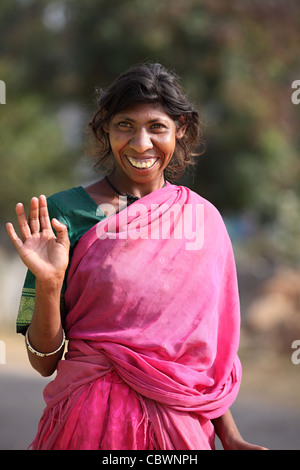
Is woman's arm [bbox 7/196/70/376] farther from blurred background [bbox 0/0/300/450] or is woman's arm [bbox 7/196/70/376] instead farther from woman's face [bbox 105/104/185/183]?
blurred background [bbox 0/0/300/450]

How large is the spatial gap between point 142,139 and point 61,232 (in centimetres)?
44

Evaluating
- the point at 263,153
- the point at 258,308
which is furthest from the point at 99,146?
the point at 263,153

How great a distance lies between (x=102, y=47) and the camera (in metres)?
13.9

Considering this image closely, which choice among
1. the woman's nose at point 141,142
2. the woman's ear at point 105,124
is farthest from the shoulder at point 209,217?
the woman's ear at point 105,124

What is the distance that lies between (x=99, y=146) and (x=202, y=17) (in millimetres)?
12326

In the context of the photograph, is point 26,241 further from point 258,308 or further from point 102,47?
point 102,47

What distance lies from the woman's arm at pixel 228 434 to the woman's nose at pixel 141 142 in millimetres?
975

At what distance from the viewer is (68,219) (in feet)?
7.36

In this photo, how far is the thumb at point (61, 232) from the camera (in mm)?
2104

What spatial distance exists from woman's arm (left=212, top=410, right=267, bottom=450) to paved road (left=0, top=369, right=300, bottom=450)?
127 inches

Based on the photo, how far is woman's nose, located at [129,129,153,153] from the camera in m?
2.23

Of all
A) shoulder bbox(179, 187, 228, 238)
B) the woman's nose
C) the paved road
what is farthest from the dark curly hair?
the paved road

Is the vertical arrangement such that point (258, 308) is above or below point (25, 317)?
below

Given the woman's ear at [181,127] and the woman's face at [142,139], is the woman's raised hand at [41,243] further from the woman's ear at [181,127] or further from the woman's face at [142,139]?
the woman's ear at [181,127]
